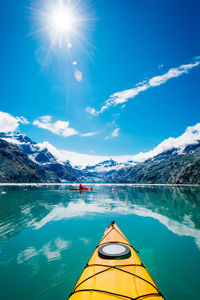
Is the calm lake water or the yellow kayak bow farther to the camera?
the calm lake water

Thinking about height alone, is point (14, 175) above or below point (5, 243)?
above

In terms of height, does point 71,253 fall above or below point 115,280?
below

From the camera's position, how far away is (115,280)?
658 centimetres

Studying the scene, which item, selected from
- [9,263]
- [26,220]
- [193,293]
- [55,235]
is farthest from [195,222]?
[26,220]

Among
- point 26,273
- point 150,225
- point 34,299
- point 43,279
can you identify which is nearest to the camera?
point 34,299

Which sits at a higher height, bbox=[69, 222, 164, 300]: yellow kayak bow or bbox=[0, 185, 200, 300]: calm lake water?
bbox=[69, 222, 164, 300]: yellow kayak bow

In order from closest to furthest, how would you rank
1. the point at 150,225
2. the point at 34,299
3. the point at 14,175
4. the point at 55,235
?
the point at 34,299, the point at 55,235, the point at 150,225, the point at 14,175

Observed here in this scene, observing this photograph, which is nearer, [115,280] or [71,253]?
[115,280]

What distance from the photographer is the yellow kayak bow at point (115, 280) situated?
580 centimetres

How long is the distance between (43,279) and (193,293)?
8688mm

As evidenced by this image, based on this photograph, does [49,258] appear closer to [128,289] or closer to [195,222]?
[128,289]

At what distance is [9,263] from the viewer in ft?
37.9

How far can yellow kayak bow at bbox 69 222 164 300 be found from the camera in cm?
580

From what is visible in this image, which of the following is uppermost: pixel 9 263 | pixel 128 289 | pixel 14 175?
pixel 14 175
